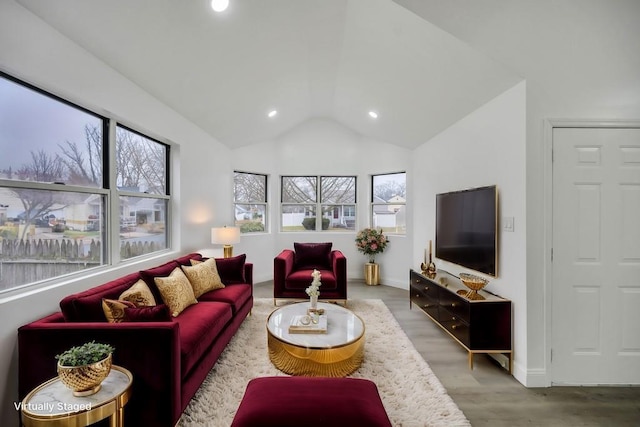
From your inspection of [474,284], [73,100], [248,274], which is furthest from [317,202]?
[73,100]

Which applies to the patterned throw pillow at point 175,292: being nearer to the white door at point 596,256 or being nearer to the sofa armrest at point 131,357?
the sofa armrest at point 131,357

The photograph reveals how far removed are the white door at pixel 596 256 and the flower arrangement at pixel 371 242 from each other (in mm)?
3186

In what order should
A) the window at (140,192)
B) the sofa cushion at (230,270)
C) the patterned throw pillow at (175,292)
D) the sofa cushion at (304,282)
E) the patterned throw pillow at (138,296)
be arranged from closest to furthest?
the patterned throw pillow at (138,296) < the patterned throw pillow at (175,292) < the window at (140,192) < the sofa cushion at (230,270) < the sofa cushion at (304,282)

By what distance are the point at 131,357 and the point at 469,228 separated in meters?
3.15

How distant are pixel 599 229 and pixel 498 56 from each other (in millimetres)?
1626

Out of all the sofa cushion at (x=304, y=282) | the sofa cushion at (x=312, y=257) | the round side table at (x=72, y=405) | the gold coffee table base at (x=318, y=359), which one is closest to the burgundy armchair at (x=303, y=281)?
the sofa cushion at (x=304, y=282)

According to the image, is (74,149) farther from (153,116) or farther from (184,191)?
(184,191)

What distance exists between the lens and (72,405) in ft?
4.36

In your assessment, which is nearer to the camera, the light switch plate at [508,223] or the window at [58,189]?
the window at [58,189]

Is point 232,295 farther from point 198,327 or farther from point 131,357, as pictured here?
point 131,357

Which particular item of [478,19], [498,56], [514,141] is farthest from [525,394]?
[478,19]

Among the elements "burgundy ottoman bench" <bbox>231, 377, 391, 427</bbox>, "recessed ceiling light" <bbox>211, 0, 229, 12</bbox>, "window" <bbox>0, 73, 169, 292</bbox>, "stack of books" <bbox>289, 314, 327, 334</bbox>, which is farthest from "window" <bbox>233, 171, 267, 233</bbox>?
"burgundy ottoman bench" <bbox>231, 377, 391, 427</bbox>

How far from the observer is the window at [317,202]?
6.12m

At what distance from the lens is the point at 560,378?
2.34 m
